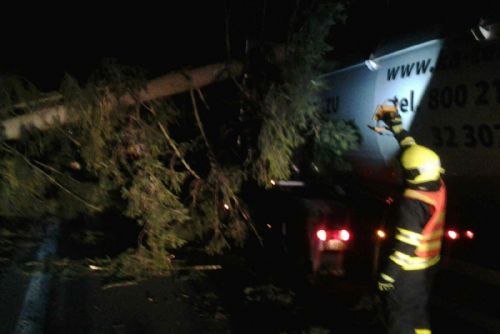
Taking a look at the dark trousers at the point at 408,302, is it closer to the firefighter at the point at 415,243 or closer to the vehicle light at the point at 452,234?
the firefighter at the point at 415,243

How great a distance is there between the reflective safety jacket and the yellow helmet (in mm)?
101

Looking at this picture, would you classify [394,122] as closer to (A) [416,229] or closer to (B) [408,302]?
(A) [416,229]

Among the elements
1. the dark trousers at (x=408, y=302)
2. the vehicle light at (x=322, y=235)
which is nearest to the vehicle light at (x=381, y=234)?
the vehicle light at (x=322, y=235)

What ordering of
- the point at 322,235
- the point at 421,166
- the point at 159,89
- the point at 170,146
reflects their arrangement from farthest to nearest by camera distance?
the point at 170,146 < the point at 159,89 < the point at 322,235 < the point at 421,166

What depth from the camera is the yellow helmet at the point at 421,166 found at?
411 cm

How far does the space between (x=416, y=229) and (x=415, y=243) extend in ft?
0.32

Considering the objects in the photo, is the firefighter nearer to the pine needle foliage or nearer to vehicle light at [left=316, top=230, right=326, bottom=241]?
vehicle light at [left=316, top=230, right=326, bottom=241]

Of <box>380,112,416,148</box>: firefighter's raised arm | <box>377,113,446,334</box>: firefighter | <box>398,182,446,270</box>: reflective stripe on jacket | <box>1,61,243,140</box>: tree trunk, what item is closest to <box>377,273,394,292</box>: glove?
<box>377,113,446,334</box>: firefighter

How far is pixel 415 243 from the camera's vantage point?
13.5 feet

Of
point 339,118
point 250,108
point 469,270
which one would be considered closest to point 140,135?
point 250,108

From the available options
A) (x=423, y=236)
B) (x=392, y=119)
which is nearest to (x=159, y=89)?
(x=392, y=119)

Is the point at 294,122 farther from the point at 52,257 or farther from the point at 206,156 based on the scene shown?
the point at 52,257

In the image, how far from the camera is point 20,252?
7676 millimetres

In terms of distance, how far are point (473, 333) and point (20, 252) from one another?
553cm
